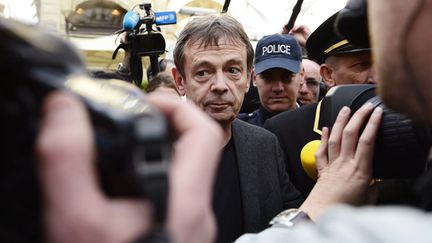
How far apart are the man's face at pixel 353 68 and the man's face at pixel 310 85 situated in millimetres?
1367

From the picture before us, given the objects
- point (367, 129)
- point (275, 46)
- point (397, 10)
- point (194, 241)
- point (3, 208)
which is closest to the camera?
point (3, 208)

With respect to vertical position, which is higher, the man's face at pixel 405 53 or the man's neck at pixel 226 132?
the man's face at pixel 405 53

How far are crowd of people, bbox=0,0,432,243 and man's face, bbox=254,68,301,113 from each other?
0.01 meters

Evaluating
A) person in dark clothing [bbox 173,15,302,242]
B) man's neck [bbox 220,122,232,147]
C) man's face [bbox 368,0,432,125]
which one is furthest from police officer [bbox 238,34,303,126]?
man's face [bbox 368,0,432,125]

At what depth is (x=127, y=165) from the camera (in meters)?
Answer: 0.52

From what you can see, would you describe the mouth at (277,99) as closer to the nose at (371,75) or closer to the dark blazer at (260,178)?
the nose at (371,75)

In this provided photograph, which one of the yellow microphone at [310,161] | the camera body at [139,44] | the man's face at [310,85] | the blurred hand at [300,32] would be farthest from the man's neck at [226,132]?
the man's face at [310,85]

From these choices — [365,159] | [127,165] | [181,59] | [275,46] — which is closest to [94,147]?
[127,165]

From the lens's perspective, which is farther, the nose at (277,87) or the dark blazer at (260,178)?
the nose at (277,87)

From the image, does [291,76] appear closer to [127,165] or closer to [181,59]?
[181,59]

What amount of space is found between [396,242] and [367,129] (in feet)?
2.05

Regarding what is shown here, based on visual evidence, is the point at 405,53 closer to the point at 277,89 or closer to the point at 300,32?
the point at 277,89

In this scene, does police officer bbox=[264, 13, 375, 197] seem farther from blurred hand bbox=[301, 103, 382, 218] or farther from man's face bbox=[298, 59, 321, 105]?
man's face bbox=[298, 59, 321, 105]

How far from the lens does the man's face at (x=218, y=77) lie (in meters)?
1.99
